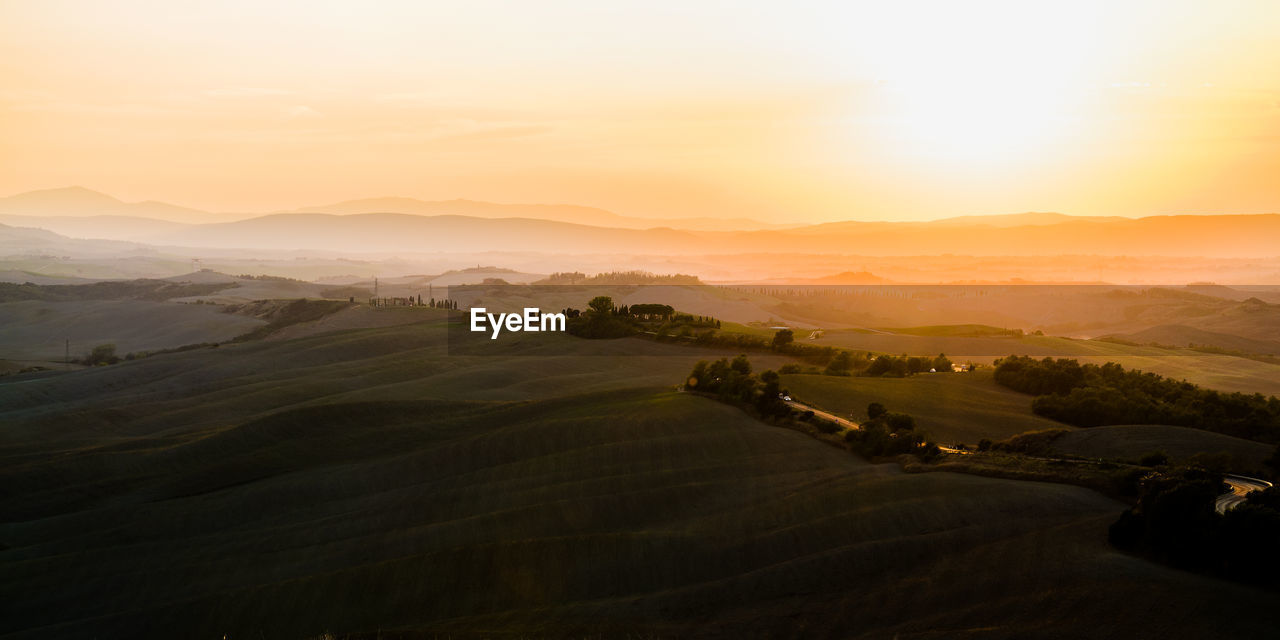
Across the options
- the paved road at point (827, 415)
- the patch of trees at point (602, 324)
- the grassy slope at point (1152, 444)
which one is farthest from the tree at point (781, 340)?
the grassy slope at point (1152, 444)

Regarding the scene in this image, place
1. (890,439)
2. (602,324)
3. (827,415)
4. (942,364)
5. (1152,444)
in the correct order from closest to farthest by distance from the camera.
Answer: (1152,444)
(890,439)
(827,415)
(942,364)
(602,324)

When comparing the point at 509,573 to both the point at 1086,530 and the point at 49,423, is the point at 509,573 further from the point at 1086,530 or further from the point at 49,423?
the point at 49,423

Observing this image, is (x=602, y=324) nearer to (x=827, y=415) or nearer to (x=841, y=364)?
(x=841, y=364)

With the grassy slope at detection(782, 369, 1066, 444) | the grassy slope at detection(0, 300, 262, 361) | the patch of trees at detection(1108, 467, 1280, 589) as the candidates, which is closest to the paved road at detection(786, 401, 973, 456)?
A: the grassy slope at detection(782, 369, 1066, 444)

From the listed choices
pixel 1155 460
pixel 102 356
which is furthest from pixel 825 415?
pixel 102 356

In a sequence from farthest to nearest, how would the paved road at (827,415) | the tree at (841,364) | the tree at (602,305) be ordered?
the tree at (602,305)
the tree at (841,364)
the paved road at (827,415)

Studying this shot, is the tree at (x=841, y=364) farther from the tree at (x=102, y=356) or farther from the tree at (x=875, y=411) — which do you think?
the tree at (x=102, y=356)
